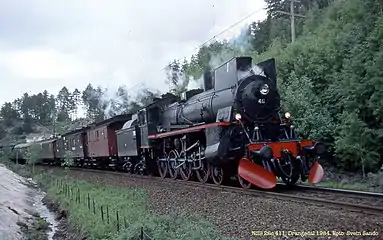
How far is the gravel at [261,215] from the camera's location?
7.24 meters

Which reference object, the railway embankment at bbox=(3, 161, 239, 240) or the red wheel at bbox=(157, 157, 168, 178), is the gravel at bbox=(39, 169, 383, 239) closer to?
the railway embankment at bbox=(3, 161, 239, 240)

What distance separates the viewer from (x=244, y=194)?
11805 millimetres

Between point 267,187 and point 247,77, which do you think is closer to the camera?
point 267,187

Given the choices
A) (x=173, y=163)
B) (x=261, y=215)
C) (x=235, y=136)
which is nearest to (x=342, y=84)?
(x=173, y=163)

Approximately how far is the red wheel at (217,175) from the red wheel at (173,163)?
2861 mm

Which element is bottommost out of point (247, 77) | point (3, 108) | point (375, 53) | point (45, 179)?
point (45, 179)

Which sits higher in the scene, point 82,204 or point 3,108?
point 3,108

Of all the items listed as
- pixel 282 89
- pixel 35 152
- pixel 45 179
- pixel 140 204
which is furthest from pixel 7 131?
pixel 140 204

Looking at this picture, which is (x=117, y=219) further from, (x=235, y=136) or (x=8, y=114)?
(x=8, y=114)

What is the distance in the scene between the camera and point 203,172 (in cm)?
1584

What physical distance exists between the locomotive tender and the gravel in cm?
119

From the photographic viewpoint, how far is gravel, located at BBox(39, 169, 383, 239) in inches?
285

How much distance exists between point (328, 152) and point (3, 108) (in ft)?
385

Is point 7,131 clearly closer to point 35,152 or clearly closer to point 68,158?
point 35,152
